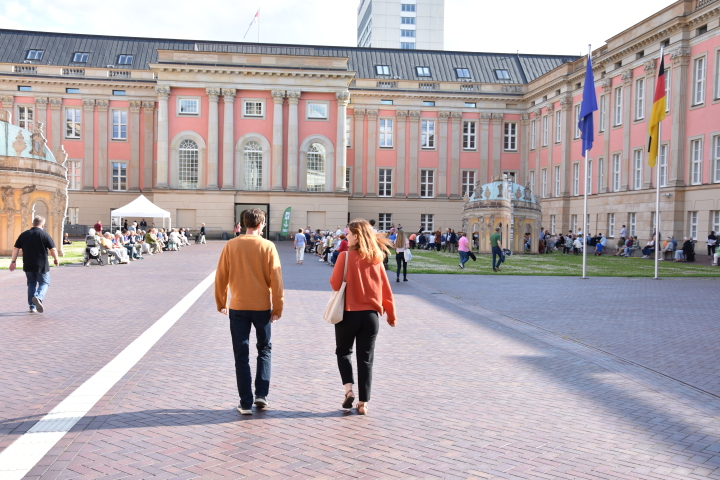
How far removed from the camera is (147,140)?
6109 cm

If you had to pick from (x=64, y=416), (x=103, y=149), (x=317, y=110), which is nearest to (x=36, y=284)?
(x=64, y=416)

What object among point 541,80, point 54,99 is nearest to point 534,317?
point 541,80

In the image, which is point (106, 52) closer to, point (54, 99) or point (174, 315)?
point (54, 99)

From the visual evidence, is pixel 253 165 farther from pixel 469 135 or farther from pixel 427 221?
pixel 469 135

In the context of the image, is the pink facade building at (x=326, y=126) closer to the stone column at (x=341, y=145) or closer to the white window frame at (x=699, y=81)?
the stone column at (x=341, y=145)

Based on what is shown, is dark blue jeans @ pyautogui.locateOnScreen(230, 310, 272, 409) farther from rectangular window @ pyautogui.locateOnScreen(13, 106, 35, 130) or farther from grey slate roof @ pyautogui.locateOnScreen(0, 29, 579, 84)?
rectangular window @ pyautogui.locateOnScreen(13, 106, 35, 130)

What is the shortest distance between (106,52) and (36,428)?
6285cm

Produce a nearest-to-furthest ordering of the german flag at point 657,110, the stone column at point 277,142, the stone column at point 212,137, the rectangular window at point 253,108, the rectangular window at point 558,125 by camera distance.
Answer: the german flag at point 657,110, the rectangular window at point 558,125, the stone column at point 212,137, the stone column at point 277,142, the rectangular window at point 253,108

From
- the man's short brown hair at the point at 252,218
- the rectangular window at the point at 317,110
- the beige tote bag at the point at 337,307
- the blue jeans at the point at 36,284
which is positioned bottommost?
the blue jeans at the point at 36,284

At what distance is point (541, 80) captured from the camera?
59.4 m

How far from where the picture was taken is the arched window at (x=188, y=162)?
57.1 metres

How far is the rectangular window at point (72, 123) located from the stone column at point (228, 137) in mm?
13661

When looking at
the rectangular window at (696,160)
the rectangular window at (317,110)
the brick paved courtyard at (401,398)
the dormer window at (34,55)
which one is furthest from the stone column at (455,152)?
the brick paved courtyard at (401,398)

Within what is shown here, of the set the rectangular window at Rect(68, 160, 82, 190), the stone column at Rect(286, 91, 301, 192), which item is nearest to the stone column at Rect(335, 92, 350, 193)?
the stone column at Rect(286, 91, 301, 192)
